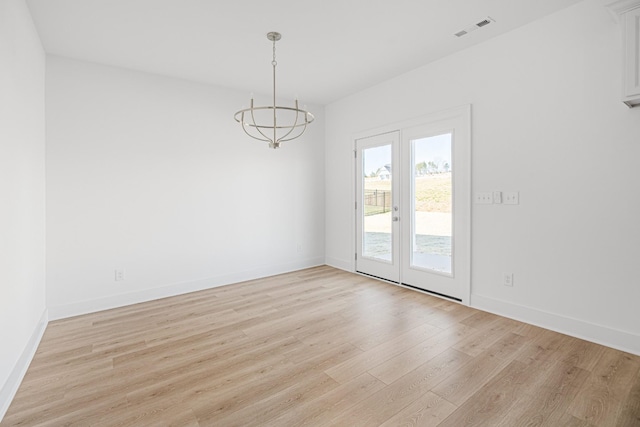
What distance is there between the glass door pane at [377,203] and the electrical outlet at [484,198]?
126cm

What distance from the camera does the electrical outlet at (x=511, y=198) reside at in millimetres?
3104

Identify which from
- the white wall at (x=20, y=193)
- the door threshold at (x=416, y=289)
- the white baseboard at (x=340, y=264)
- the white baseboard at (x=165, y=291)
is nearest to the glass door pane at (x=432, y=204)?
the door threshold at (x=416, y=289)

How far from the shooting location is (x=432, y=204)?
3895mm

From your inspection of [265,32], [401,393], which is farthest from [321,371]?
[265,32]

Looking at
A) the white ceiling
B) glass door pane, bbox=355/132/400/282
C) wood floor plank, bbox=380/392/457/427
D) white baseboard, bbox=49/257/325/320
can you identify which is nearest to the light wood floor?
wood floor plank, bbox=380/392/457/427

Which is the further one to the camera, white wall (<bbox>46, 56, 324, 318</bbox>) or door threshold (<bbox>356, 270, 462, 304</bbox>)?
door threshold (<bbox>356, 270, 462, 304</bbox>)

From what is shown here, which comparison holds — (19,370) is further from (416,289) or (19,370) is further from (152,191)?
(416,289)

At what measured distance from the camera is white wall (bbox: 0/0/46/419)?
1.99 m

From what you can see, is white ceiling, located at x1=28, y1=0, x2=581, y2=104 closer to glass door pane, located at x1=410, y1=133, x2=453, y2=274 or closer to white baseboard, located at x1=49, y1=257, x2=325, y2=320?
glass door pane, located at x1=410, y1=133, x2=453, y2=274

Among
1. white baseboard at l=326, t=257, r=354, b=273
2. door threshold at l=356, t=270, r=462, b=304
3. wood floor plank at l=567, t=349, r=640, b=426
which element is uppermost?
white baseboard at l=326, t=257, r=354, b=273

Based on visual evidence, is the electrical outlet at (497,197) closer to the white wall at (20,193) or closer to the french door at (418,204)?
the french door at (418,204)

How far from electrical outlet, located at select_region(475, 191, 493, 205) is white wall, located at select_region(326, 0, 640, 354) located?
46 mm

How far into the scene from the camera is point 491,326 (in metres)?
3.00

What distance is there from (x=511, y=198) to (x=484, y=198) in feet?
0.86
